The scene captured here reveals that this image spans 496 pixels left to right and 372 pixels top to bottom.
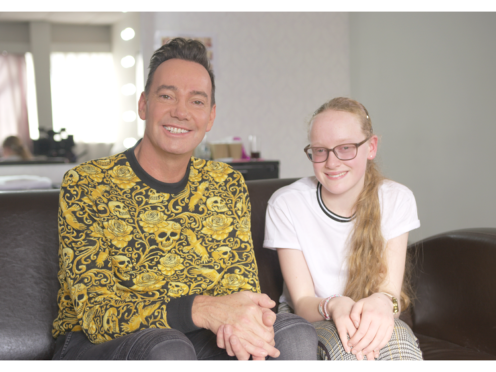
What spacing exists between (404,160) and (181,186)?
3182 millimetres

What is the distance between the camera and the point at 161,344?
3.23 ft

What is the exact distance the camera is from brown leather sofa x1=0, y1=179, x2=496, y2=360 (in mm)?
1405

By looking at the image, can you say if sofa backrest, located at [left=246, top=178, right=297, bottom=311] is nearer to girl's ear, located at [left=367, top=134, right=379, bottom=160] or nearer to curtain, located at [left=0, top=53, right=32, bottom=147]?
girl's ear, located at [left=367, top=134, right=379, bottom=160]

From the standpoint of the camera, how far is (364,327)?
115 cm

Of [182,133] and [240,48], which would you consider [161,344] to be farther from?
[240,48]

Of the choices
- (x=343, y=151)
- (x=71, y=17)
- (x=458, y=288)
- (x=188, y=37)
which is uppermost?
(x=71, y=17)

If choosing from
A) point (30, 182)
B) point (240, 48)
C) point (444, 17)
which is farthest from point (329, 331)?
point (240, 48)

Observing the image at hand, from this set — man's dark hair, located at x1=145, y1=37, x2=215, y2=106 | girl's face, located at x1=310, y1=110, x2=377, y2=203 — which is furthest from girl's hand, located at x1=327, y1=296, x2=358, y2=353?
man's dark hair, located at x1=145, y1=37, x2=215, y2=106

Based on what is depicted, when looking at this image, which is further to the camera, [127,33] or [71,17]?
[127,33]

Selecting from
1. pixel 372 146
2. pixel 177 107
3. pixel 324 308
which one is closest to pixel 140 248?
pixel 177 107

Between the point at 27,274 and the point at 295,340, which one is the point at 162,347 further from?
the point at 27,274

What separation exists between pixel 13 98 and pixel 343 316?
16.1ft

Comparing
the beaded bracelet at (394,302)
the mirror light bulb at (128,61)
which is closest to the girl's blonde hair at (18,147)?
the mirror light bulb at (128,61)

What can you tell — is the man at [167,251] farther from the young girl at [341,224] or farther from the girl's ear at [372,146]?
the girl's ear at [372,146]
